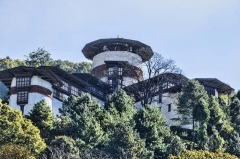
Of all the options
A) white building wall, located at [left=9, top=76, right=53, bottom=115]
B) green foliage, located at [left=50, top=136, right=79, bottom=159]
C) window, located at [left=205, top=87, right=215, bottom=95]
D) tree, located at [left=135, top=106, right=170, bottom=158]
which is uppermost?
window, located at [left=205, top=87, right=215, bottom=95]

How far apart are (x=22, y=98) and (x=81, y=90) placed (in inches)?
404

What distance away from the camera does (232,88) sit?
73.0 meters

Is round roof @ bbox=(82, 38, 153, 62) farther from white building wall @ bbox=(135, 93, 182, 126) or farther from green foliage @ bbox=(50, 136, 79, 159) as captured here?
green foliage @ bbox=(50, 136, 79, 159)

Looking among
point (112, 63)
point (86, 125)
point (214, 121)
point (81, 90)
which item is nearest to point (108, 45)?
point (112, 63)

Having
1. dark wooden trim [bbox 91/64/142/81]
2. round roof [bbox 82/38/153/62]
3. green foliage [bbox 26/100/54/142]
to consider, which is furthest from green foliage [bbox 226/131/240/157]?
round roof [bbox 82/38/153/62]

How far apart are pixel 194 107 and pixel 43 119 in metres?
15.9

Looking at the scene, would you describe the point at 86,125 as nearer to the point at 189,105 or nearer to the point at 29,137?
the point at 29,137

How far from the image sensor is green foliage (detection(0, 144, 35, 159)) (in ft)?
130

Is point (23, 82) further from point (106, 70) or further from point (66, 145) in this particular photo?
point (106, 70)

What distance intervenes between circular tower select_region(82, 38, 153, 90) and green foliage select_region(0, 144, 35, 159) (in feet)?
113

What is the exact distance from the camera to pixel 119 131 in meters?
46.2

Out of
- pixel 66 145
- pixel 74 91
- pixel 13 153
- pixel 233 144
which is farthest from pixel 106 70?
pixel 13 153

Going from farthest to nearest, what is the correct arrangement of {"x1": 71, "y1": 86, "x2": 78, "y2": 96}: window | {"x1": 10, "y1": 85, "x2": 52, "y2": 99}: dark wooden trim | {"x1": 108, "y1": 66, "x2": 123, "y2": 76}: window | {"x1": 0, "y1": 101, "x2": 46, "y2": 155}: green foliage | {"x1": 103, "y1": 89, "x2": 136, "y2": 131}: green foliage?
{"x1": 108, "y1": 66, "x2": 123, "y2": 76}: window → {"x1": 71, "y1": 86, "x2": 78, "y2": 96}: window → {"x1": 10, "y1": 85, "x2": 52, "y2": 99}: dark wooden trim → {"x1": 103, "y1": 89, "x2": 136, "y2": 131}: green foliage → {"x1": 0, "y1": 101, "x2": 46, "y2": 155}: green foliage

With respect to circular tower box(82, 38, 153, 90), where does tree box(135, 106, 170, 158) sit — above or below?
below
